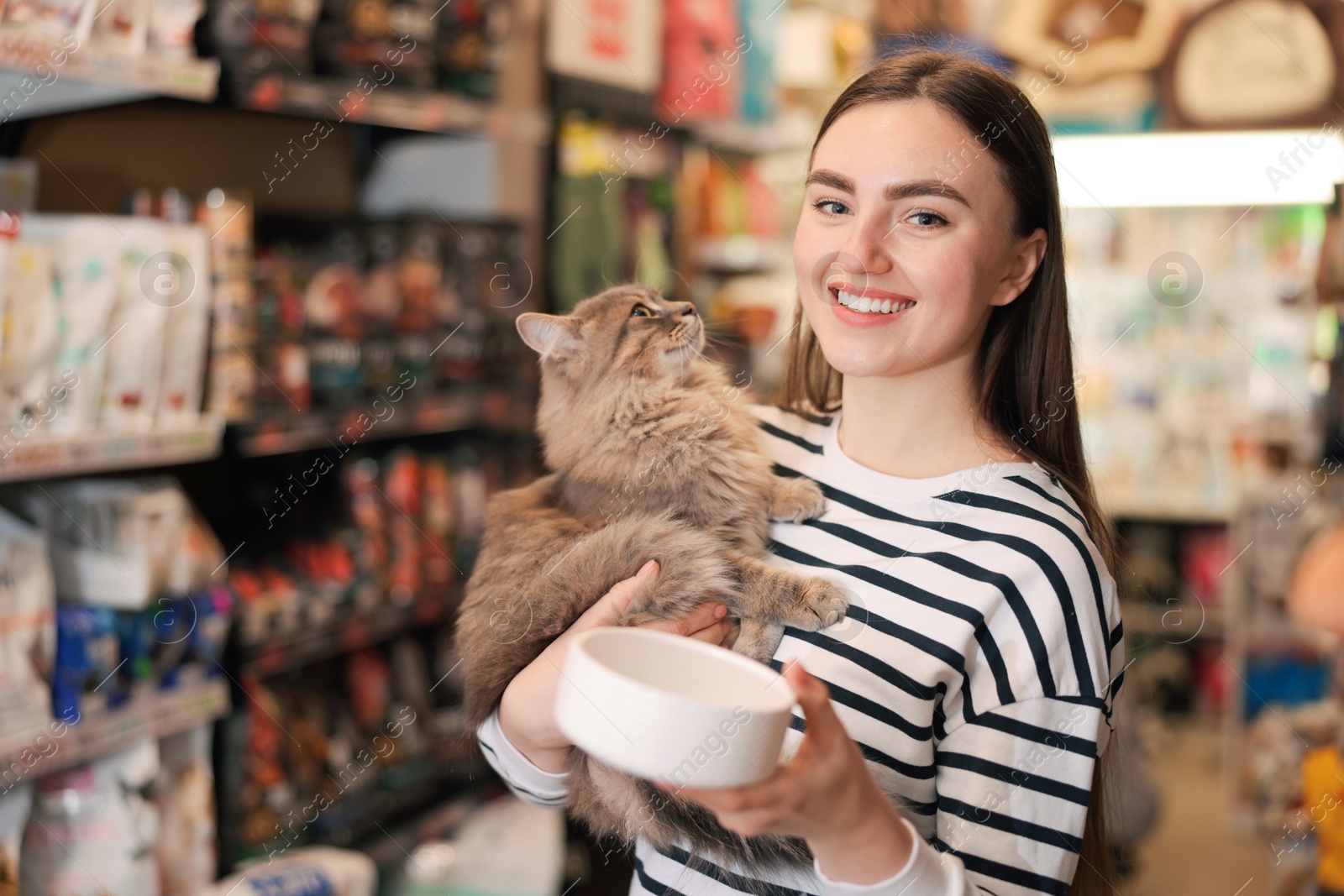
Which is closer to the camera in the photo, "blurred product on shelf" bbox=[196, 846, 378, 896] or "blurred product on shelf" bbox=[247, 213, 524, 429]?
"blurred product on shelf" bbox=[196, 846, 378, 896]

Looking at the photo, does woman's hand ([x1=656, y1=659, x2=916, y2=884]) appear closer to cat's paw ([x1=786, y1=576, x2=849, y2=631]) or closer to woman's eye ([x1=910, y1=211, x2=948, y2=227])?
cat's paw ([x1=786, y1=576, x2=849, y2=631])

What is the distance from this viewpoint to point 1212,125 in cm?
527

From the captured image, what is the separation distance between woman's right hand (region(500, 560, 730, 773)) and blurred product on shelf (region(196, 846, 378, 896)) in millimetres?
1186

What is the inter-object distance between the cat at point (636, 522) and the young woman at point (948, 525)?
0.04m

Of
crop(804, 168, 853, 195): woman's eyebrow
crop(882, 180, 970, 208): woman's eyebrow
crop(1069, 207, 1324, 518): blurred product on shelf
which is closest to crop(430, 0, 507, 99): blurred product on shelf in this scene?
crop(804, 168, 853, 195): woman's eyebrow

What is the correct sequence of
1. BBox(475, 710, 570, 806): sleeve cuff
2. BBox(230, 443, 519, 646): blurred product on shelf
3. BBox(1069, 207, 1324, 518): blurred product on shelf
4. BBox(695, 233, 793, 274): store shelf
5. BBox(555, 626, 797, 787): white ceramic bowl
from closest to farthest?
BBox(555, 626, 797, 787): white ceramic bowl → BBox(475, 710, 570, 806): sleeve cuff → BBox(230, 443, 519, 646): blurred product on shelf → BBox(695, 233, 793, 274): store shelf → BBox(1069, 207, 1324, 518): blurred product on shelf

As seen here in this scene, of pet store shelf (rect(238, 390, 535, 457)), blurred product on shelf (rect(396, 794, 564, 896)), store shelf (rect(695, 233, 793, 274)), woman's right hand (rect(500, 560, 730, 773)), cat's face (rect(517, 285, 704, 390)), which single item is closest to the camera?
woman's right hand (rect(500, 560, 730, 773))

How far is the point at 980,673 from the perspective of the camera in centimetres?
114

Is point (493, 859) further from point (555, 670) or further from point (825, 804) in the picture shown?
point (825, 804)

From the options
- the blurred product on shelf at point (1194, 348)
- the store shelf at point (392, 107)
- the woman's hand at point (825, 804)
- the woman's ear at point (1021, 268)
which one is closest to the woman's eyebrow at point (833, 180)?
the woman's ear at point (1021, 268)

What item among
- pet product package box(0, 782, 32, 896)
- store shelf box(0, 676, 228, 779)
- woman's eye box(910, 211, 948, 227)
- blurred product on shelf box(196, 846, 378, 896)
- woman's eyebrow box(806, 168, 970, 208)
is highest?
woman's eyebrow box(806, 168, 970, 208)

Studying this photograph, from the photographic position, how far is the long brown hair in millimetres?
1203

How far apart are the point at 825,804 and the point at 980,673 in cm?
34

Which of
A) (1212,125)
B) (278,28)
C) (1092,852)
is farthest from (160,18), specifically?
(1212,125)
